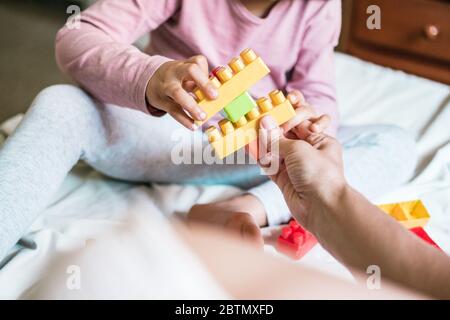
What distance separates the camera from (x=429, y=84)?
3.93 ft

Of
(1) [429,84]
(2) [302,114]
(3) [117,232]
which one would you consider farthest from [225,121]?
(1) [429,84]

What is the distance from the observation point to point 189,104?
0.62 meters

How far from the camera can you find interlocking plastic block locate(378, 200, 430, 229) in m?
0.79

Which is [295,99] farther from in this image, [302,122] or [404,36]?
[404,36]

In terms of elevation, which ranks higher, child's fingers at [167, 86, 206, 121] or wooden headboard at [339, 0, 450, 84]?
child's fingers at [167, 86, 206, 121]

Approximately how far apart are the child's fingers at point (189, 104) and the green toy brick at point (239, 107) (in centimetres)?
3

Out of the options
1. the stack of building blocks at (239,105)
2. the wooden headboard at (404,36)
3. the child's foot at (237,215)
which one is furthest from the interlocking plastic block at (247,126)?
the wooden headboard at (404,36)

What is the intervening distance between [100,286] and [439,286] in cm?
28

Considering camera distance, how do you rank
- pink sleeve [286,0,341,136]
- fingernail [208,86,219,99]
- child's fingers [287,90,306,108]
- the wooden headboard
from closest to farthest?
fingernail [208,86,219,99] < child's fingers [287,90,306,108] < pink sleeve [286,0,341,136] < the wooden headboard

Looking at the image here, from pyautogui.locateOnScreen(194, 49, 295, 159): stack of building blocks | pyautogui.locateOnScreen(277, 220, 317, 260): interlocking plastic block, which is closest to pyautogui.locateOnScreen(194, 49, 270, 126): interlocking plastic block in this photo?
pyautogui.locateOnScreen(194, 49, 295, 159): stack of building blocks

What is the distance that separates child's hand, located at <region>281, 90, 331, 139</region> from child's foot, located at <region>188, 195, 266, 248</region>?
125 millimetres

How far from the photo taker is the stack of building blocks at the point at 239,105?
2.04ft

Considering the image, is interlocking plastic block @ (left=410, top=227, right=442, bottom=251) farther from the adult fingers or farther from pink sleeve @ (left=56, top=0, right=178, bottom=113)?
pink sleeve @ (left=56, top=0, right=178, bottom=113)
